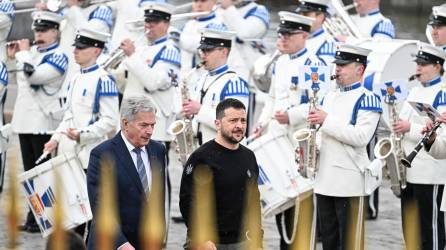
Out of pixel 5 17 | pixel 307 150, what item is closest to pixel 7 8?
pixel 5 17

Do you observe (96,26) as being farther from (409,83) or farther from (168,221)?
(409,83)

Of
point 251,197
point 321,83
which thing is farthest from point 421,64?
point 251,197

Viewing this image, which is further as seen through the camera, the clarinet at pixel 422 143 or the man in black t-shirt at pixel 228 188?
the clarinet at pixel 422 143

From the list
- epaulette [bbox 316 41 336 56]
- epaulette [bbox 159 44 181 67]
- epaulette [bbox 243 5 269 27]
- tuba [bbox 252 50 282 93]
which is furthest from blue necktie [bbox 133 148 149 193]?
epaulette [bbox 243 5 269 27]

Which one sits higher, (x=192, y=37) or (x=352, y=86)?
(x=192, y=37)

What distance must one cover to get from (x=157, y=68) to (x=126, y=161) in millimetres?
4012

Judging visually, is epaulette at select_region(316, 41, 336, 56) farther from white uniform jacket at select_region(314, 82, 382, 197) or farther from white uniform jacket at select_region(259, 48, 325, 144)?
white uniform jacket at select_region(314, 82, 382, 197)

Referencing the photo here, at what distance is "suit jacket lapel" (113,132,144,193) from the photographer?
8672 mm

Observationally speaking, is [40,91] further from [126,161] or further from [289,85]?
[126,161]

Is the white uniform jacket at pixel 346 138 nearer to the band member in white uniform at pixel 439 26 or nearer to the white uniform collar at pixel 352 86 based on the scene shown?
the white uniform collar at pixel 352 86

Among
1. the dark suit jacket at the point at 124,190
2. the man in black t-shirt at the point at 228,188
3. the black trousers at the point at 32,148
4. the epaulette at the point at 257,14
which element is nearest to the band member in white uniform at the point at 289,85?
the black trousers at the point at 32,148

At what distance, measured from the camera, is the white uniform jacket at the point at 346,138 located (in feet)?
34.9

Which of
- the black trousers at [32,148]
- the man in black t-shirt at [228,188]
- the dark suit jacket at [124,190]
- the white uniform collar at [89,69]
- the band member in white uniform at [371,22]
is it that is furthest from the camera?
the band member in white uniform at [371,22]

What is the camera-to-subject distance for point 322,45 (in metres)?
12.7
